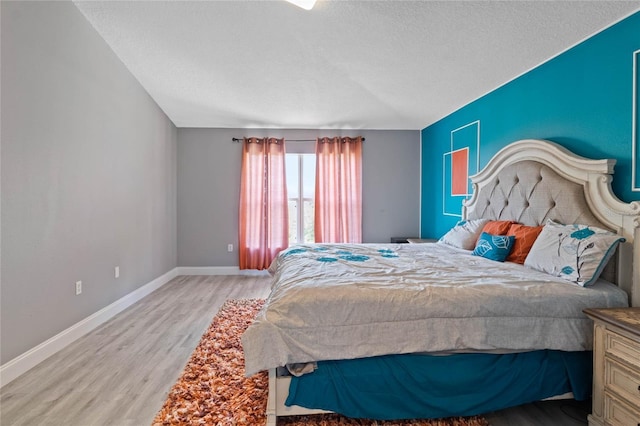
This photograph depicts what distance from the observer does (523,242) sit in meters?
2.35

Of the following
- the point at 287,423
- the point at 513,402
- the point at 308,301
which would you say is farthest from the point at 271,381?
the point at 513,402

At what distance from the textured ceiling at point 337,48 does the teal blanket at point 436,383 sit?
2.21 m

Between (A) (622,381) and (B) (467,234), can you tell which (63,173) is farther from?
(A) (622,381)

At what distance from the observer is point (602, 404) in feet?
4.95

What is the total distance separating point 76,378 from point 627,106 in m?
3.92

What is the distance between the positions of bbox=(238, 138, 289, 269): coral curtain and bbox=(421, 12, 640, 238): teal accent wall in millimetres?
2792

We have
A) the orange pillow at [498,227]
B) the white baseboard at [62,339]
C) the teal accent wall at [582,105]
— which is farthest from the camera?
the orange pillow at [498,227]

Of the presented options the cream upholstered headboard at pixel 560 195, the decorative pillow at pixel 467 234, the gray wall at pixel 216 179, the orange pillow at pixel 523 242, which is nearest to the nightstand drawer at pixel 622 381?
the cream upholstered headboard at pixel 560 195

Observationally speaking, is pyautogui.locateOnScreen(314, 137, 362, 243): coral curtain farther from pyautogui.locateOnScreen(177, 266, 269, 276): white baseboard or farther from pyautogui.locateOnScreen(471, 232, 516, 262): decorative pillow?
pyautogui.locateOnScreen(471, 232, 516, 262): decorative pillow

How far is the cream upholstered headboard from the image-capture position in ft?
5.92

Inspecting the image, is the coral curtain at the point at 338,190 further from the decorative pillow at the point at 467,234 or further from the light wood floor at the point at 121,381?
the light wood floor at the point at 121,381

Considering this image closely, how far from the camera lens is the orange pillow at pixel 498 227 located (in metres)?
2.63

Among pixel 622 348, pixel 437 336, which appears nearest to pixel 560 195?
pixel 622 348

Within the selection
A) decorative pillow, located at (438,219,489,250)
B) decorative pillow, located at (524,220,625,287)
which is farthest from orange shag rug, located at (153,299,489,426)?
decorative pillow, located at (438,219,489,250)
